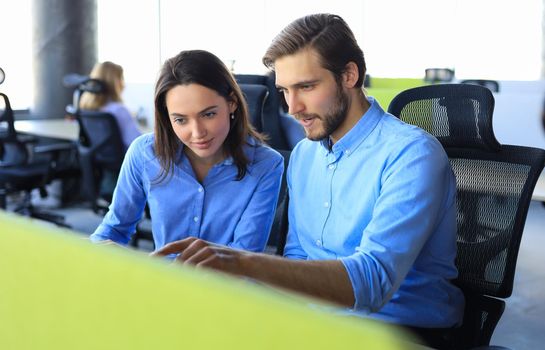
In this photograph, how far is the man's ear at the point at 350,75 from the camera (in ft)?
4.27

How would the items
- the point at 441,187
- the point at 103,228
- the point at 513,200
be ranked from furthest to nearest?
the point at 103,228 < the point at 513,200 < the point at 441,187

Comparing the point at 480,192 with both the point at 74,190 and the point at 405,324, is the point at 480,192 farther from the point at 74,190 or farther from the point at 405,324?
the point at 74,190

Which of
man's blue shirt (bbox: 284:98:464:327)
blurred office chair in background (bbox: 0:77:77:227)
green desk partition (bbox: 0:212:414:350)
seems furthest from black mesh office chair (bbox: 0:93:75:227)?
green desk partition (bbox: 0:212:414:350)

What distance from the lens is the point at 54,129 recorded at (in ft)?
14.3

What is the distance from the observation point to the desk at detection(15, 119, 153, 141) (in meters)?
4.00

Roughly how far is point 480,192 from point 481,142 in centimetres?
12

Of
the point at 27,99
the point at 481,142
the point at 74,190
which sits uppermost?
the point at 481,142

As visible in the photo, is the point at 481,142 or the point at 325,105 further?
the point at 481,142

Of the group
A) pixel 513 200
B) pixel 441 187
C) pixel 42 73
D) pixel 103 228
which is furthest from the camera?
pixel 42 73

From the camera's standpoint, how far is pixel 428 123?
4.89 ft

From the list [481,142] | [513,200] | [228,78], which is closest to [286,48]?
[228,78]

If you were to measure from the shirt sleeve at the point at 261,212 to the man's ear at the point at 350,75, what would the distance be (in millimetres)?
347

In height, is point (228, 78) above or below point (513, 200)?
above

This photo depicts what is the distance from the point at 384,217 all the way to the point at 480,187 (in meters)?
0.46
